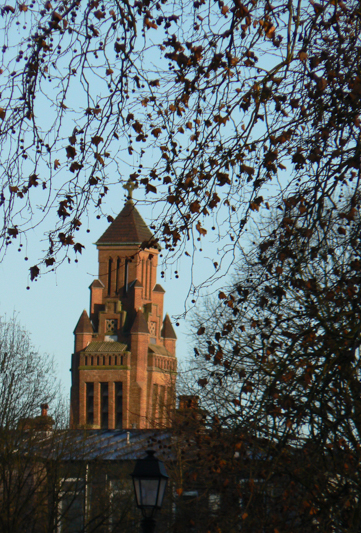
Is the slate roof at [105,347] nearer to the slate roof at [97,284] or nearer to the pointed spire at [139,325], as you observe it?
the pointed spire at [139,325]

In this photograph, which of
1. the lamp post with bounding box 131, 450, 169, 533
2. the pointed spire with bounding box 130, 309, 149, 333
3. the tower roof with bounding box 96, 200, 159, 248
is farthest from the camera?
the tower roof with bounding box 96, 200, 159, 248

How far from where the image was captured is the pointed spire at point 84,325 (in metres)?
79.0

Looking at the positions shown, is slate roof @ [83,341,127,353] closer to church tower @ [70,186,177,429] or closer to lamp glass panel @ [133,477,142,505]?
church tower @ [70,186,177,429]

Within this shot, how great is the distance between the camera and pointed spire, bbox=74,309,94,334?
259 feet

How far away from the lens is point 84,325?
79.1m

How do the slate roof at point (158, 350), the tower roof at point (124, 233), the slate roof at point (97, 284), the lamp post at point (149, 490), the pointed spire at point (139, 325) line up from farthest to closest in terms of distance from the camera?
the tower roof at point (124, 233) → the slate roof at point (97, 284) → the slate roof at point (158, 350) → the pointed spire at point (139, 325) → the lamp post at point (149, 490)

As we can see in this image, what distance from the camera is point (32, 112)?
6152mm

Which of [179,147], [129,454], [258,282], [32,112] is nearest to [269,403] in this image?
[258,282]

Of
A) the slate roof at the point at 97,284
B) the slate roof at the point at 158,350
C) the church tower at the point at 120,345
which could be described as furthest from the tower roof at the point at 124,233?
the slate roof at the point at 158,350

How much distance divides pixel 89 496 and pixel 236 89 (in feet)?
85.4

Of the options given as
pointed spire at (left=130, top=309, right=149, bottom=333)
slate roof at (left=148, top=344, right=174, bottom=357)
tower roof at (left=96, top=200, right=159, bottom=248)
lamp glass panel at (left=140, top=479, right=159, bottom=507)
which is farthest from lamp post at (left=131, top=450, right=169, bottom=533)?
tower roof at (left=96, top=200, right=159, bottom=248)

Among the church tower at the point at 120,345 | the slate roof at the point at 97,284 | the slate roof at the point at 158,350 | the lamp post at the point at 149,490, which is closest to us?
the lamp post at the point at 149,490

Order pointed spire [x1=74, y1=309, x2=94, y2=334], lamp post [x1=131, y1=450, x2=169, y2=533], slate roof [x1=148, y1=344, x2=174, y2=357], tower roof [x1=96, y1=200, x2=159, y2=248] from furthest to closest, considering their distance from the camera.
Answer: tower roof [x1=96, y1=200, x2=159, y2=248]
slate roof [x1=148, y1=344, x2=174, y2=357]
pointed spire [x1=74, y1=309, x2=94, y2=334]
lamp post [x1=131, y1=450, x2=169, y2=533]

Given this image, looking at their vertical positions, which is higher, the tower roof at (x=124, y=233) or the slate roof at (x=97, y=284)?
the tower roof at (x=124, y=233)
